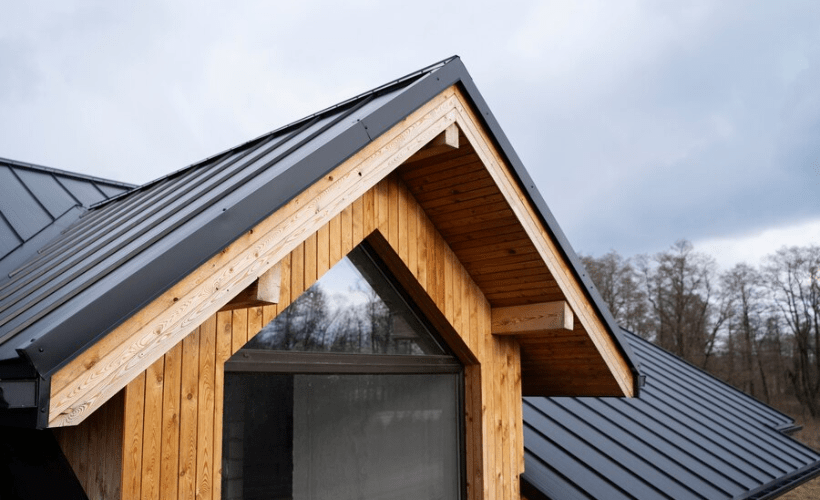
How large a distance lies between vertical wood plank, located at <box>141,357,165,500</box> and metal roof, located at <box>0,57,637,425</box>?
0.58 m

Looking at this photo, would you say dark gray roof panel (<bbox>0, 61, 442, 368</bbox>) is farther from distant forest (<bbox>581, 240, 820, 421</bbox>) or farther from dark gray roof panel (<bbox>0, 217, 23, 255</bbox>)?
distant forest (<bbox>581, 240, 820, 421</bbox>)

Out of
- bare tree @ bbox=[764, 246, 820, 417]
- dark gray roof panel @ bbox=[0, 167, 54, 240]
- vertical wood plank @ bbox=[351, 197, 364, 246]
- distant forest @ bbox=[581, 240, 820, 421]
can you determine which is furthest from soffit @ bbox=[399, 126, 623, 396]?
bare tree @ bbox=[764, 246, 820, 417]

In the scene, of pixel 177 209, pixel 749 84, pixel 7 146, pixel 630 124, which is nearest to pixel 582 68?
pixel 630 124

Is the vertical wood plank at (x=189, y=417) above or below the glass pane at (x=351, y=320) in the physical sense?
below

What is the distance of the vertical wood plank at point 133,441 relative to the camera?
10.3 feet

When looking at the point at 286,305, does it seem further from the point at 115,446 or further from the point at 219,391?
the point at 115,446

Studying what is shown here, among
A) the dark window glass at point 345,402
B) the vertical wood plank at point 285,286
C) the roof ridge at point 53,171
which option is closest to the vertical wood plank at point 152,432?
the dark window glass at point 345,402

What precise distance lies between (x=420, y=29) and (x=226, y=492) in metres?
63.9

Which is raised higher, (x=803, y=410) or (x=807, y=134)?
(x=807, y=134)

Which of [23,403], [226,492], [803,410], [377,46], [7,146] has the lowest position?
[803,410]

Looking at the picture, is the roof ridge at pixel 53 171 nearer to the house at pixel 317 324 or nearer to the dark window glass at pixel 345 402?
the house at pixel 317 324

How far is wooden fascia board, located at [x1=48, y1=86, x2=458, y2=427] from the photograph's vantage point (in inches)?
96.7

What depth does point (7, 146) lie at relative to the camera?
46.3 meters

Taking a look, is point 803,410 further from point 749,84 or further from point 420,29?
point 420,29
